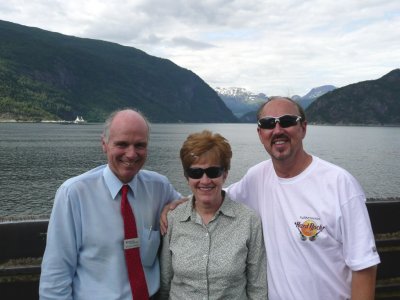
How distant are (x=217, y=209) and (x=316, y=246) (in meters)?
0.99

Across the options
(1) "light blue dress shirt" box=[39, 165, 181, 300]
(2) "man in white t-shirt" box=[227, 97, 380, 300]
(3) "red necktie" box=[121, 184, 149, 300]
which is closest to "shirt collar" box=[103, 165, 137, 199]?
(1) "light blue dress shirt" box=[39, 165, 181, 300]

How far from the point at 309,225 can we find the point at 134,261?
164 centimetres

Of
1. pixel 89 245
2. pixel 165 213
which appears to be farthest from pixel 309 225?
pixel 89 245

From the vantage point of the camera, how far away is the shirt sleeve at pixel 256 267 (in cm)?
373

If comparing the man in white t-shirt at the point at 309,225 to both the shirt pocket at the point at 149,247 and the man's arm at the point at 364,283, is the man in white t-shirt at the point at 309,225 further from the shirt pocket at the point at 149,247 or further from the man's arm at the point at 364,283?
the shirt pocket at the point at 149,247

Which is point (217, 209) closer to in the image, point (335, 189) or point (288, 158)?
point (288, 158)

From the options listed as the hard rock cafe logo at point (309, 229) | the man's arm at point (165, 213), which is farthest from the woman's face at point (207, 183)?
the hard rock cafe logo at point (309, 229)

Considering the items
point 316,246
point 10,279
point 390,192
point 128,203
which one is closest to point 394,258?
point 316,246

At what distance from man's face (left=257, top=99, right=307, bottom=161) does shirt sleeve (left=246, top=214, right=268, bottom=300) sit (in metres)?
Result: 0.73

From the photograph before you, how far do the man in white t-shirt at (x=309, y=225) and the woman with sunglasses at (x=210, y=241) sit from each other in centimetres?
15

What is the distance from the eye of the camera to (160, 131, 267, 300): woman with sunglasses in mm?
3643

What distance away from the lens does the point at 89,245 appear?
12.1ft

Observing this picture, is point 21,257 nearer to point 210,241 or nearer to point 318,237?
point 210,241

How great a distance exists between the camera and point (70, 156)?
71062mm
